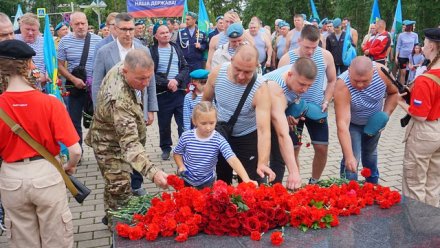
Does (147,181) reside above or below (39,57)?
below

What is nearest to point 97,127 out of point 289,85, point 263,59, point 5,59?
point 5,59

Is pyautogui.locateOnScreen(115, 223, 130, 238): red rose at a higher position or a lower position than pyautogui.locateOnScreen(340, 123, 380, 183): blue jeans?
higher

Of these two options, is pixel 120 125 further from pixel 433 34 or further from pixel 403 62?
pixel 403 62

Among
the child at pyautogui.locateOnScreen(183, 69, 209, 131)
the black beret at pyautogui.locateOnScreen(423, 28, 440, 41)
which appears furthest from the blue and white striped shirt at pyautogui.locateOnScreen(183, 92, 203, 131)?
the black beret at pyautogui.locateOnScreen(423, 28, 440, 41)

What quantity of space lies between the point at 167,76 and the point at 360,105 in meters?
2.83

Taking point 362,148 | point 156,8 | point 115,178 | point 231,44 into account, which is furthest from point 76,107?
point 156,8

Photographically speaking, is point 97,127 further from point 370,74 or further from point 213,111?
point 370,74

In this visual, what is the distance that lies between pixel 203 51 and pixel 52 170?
6451 mm

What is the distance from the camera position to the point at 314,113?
4578 mm

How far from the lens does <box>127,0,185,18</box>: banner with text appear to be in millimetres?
12781

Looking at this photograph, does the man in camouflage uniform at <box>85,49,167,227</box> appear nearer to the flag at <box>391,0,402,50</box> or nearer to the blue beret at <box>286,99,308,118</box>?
the blue beret at <box>286,99,308,118</box>

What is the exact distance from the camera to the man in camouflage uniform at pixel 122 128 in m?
3.08

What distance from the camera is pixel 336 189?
3.17 meters

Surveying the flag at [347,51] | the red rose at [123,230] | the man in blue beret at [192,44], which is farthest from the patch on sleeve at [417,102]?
the flag at [347,51]
